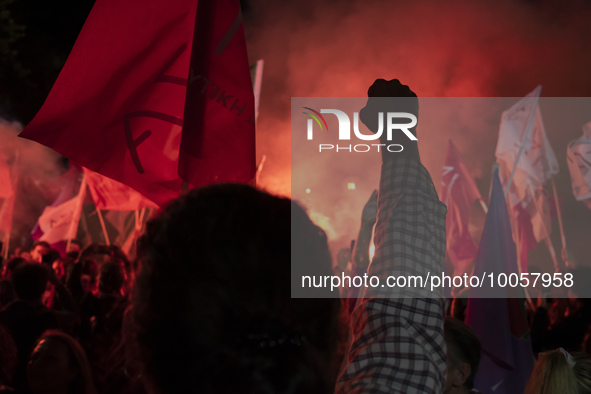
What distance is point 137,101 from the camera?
9.27 feet

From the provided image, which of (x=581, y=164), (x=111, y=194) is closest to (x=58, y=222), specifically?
(x=111, y=194)

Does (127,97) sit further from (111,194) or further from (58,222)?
(58,222)

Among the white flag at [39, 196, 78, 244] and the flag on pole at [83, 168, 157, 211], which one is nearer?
the flag on pole at [83, 168, 157, 211]

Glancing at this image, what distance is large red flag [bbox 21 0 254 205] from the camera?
8.35 feet

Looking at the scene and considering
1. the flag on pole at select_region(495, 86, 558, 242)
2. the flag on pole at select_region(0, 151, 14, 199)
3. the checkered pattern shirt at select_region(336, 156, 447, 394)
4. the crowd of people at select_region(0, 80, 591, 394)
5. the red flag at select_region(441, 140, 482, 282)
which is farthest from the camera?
the flag on pole at select_region(0, 151, 14, 199)

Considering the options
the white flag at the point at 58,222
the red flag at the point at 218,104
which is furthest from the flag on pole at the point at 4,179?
the red flag at the point at 218,104

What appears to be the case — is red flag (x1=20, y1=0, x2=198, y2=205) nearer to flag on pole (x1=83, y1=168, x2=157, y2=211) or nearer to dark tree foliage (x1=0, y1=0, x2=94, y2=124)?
flag on pole (x1=83, y1=168, x2=157, y2=211)

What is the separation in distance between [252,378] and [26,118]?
22.8 meters

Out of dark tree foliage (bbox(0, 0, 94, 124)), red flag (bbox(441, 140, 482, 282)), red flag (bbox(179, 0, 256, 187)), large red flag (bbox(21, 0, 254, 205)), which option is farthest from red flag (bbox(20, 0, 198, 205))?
dark tree foliage (bbox(0, 0, 94, 124))

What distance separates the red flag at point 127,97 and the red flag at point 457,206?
7.71 metres

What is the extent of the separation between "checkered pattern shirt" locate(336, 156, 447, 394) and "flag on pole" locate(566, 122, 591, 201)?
816cm

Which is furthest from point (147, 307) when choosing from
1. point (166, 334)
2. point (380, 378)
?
point (380, 378)

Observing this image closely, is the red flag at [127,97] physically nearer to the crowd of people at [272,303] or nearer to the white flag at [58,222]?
the crowd of people at [272,303]

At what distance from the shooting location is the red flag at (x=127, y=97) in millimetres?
2535
